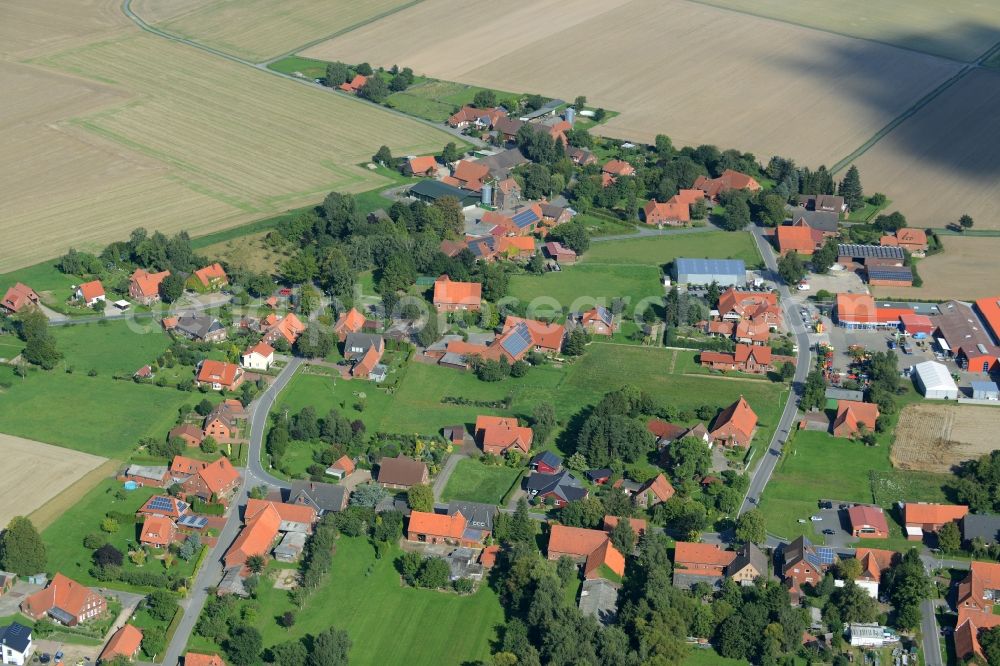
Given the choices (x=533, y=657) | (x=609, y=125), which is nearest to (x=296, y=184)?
(x=609, y=125)

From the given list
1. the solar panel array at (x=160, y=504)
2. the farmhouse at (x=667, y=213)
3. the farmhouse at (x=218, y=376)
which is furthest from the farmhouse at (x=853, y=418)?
the solar panel array at (x=160, y=504)

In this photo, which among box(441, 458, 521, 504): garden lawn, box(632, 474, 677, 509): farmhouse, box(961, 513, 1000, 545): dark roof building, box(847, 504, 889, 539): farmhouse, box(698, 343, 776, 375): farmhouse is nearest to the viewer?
box(961, 513, 1000, 545): dark roof building

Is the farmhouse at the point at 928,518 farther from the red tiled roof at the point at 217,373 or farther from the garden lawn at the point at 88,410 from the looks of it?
the garden lawn at the point at 88,410

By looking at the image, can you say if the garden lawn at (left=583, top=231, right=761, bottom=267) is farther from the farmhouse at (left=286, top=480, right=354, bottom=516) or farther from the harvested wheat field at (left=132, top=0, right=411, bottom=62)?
the harvested wheat field at (left=132, top=0, right=411, bottom=62)

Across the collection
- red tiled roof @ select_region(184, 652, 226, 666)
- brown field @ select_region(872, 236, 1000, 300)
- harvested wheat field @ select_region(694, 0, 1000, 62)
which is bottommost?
red tiled roof @ select_region(184, 652, 226, 666)

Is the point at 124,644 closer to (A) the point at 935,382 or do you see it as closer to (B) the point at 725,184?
(A) the point at 935,382

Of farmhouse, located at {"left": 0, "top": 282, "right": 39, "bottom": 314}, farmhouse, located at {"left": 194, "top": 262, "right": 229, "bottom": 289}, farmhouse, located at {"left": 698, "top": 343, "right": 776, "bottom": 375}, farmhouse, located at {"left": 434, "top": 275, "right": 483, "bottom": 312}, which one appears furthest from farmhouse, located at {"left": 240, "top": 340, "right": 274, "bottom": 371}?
farmhouse, located at {"left": 698, "top": 343, "right": 776, "bottom": 375}
